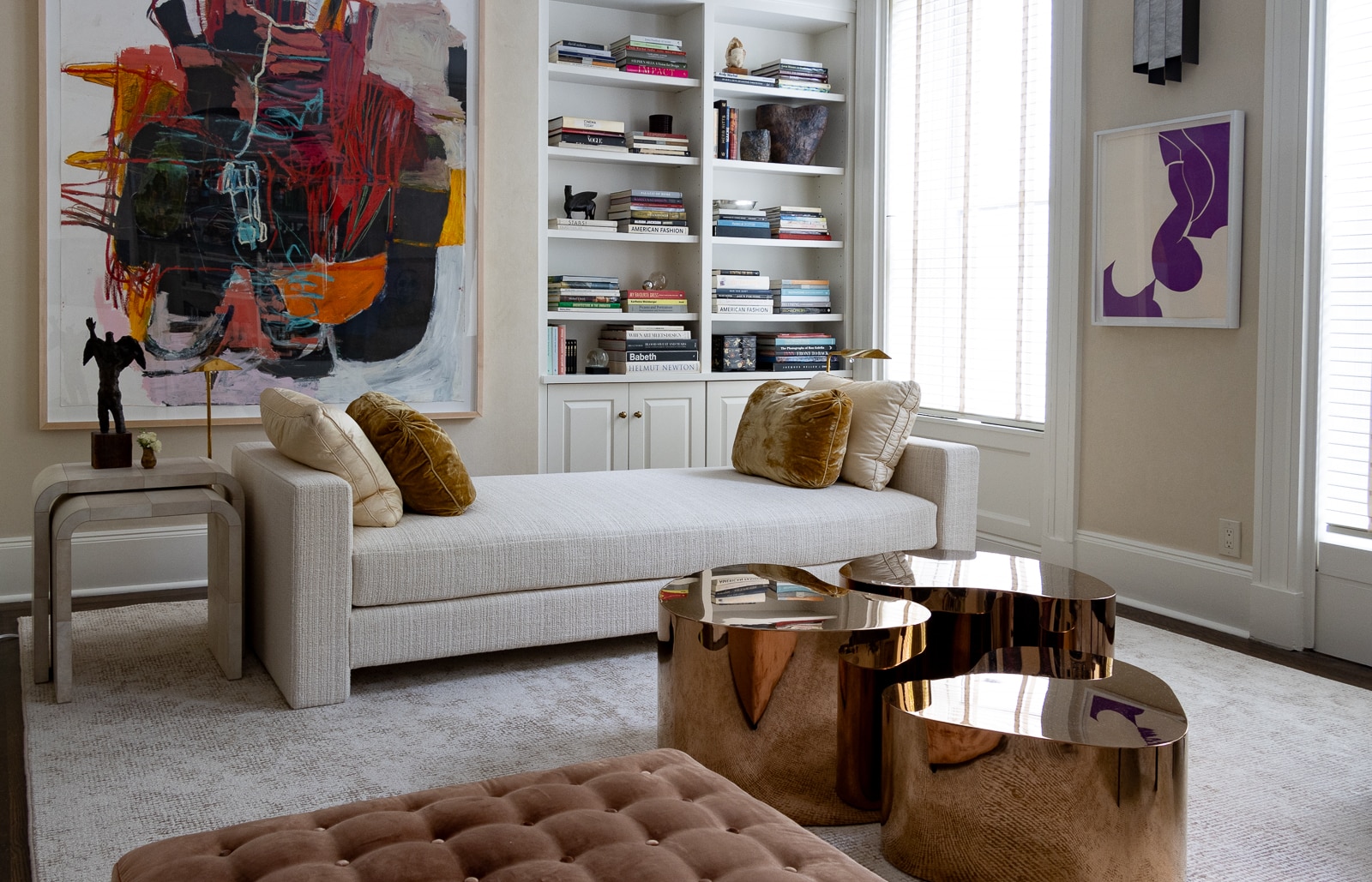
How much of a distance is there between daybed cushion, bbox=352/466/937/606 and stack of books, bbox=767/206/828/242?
192cm

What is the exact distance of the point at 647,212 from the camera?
5.35 meters

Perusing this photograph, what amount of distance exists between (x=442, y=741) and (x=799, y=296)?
3.56 m

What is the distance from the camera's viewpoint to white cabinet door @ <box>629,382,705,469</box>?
5.27 meters

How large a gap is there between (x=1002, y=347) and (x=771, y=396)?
4.42 ft

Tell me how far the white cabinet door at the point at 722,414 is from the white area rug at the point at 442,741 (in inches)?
72.0

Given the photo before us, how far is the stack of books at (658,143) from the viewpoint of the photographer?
533cm

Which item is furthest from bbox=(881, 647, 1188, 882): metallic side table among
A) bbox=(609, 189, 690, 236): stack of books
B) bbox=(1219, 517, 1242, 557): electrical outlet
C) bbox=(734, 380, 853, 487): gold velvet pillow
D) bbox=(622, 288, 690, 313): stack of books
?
bbox=(609, 189, 690, 236): stack of books

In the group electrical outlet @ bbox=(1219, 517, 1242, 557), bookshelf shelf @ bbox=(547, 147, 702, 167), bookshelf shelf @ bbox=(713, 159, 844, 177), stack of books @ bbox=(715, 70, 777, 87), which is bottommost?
electrical outlet @ bbox=(1219, 517, 1242, 557)

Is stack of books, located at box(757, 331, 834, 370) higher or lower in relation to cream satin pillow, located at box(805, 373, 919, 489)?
higher

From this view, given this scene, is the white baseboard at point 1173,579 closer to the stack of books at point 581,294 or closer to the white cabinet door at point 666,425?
the white cabinet door at point 666,425

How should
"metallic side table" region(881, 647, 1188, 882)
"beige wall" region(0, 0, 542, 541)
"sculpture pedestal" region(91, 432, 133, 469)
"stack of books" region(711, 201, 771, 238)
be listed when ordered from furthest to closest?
"stack of books" region(711, 201, 771, 238), "beige wall" region(0, 0, 542, 541), "sculpture pedestal" region(91, 432, 133, 469), "metallic side table" region(881, 647, 1188, 882)

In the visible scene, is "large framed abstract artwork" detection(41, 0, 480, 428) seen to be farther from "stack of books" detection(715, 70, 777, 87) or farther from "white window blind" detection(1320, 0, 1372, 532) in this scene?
"white window blind" detection(1320, 0, 1372, 532)

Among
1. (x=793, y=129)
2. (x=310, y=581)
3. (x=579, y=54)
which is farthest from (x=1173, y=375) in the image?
(x=310, y=581)

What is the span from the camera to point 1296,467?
374cm
